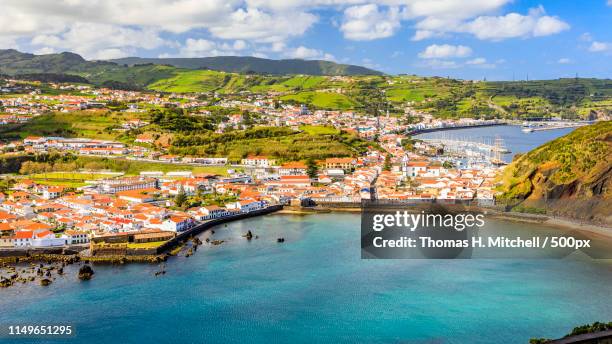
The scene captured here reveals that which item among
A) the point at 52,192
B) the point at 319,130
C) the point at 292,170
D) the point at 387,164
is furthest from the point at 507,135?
the point at 52,192

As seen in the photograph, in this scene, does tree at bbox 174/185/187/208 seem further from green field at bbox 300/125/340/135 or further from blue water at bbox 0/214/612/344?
green field at bbox 300/125/340/135

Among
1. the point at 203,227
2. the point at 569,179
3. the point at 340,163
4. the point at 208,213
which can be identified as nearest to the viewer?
the point at 203,227

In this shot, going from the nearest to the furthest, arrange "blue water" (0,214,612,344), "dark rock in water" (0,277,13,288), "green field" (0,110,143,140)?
"blue water" (0,214,612,344), "dark rock in water" (0,277,13,288), "green field" (0,110,143,140)

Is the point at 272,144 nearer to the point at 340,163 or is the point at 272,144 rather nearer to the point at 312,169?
the point at 340,163

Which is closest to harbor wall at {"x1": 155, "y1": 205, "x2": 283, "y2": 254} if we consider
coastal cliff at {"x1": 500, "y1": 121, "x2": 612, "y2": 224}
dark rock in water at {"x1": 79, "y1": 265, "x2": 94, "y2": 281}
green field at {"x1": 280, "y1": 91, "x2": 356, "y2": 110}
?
dark rock in water at {"x1": 79, "y1": 265, "x2": 94, "y2": 281}

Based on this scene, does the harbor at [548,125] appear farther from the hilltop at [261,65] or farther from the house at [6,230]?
the hilltop at [261,65]

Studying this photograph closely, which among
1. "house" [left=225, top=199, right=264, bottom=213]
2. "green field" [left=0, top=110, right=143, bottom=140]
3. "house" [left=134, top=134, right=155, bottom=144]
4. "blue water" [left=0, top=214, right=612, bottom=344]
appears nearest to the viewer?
"blue water" [left=0, top=214, right=612, bottom=344]

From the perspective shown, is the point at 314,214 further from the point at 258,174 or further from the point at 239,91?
the point at 239,91
